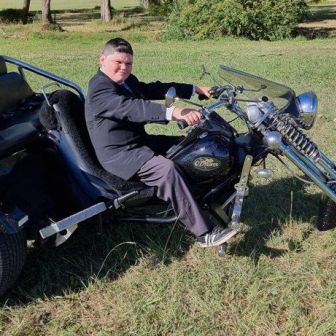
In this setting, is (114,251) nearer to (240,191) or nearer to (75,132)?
(75,132)

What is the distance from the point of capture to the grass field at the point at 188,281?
2836mm

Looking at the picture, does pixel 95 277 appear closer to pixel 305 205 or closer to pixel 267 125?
pixel 267 125

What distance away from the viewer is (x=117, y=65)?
318cm

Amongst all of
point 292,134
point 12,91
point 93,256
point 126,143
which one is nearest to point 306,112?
point 292,134

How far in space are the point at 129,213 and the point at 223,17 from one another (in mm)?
16658

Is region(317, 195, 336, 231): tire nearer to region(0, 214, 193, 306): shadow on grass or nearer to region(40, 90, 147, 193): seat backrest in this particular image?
region(0, 214, 193, 306): shadow on grass

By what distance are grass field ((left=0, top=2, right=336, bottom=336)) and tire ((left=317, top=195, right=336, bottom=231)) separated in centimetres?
10

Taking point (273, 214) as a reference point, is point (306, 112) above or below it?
above

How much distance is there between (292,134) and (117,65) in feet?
3.74

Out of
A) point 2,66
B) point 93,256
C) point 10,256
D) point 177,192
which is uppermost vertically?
point 2,66

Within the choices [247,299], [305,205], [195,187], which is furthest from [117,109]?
[305,205]

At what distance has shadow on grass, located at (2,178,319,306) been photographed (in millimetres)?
3266

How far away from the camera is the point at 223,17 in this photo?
1894 centimetres

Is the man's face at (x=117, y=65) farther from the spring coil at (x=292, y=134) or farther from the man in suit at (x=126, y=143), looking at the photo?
the spring coil at (x=292, y=134)
